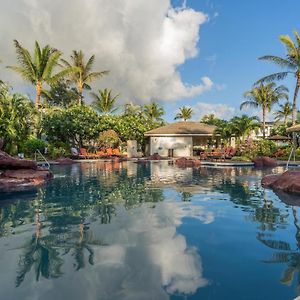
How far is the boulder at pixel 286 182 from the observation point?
10680mm

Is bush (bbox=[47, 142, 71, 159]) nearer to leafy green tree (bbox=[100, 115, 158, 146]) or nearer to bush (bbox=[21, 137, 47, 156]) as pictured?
bush (bbox=[21, 137, 47, 156])

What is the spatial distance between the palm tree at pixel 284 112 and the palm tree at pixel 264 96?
54.9ft

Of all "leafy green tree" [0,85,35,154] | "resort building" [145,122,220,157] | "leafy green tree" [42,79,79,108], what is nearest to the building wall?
"resort building" [145,122,220,157]

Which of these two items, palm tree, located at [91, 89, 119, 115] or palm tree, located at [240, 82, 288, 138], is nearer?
palm tree, located at [240, 82, 288, 138]

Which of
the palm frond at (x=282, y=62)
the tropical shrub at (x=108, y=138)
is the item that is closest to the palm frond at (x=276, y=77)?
the palm frond at (x=282, y=62)

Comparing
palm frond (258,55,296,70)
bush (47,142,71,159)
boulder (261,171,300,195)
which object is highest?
palm frond (258,55,296,70)

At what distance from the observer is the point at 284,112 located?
56.1 meters

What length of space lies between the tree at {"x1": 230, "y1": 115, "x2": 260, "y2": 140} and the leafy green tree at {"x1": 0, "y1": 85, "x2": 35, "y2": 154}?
18407 millimetres

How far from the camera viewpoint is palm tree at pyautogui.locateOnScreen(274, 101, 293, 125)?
55.1 m

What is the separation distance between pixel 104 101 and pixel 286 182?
3356cm

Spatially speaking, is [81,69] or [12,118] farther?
[81,69]

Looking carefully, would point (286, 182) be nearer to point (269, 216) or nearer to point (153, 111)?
point (269, 216)

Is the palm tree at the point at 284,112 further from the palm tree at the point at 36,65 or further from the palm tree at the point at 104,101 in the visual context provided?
the palm tree at the point at 36,65

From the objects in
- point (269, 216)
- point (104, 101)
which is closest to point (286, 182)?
point (269, 216)
